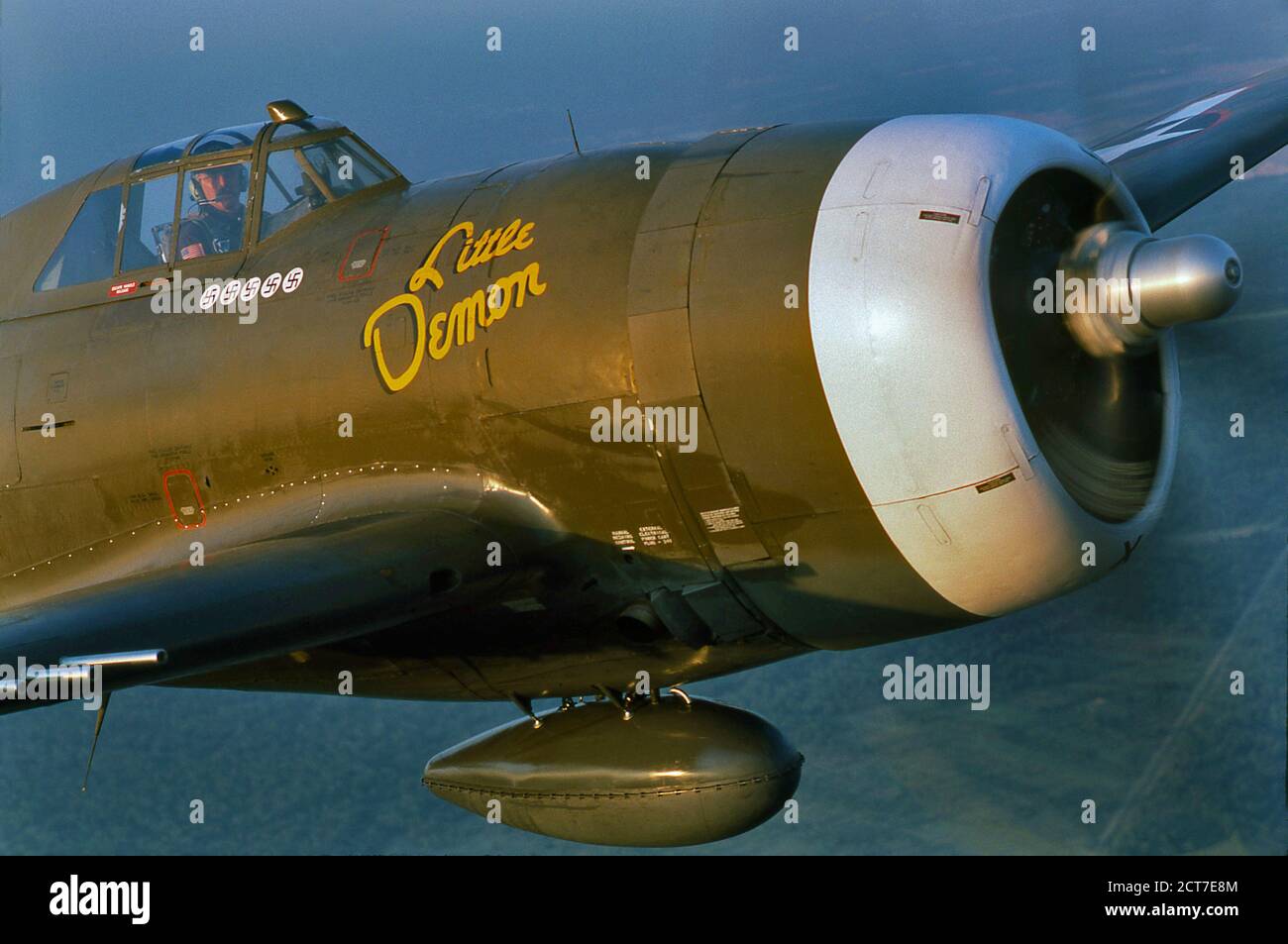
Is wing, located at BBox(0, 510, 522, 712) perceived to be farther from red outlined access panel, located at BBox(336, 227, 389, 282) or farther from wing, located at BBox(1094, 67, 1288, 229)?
wing, located at BBox(1094, 67, 1288, 229)

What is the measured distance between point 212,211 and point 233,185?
16cm

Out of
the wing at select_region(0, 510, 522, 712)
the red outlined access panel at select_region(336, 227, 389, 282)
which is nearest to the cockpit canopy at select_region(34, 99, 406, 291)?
the red outlined access panel at select_region(336, 227, 389, 282)

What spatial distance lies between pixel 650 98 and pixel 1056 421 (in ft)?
33.0

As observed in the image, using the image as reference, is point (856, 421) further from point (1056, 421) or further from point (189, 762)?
point (189, 762)

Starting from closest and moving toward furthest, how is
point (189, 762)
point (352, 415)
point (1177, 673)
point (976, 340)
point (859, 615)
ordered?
1. point (976, 340)
2. point (859, 615)
3. point (352, 415)
4. point (1177, 673)
5. point (189, 762)

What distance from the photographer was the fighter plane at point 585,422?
4988 mm

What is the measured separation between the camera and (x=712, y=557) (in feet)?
18.2

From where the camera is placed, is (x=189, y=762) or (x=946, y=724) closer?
(x=946, y=724)

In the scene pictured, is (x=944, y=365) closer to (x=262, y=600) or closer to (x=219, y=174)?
(x=262, y=600)

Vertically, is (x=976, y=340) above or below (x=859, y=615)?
above

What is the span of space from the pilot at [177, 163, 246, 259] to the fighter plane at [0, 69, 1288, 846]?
2 cm

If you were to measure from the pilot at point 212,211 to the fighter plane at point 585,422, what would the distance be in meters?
0.02

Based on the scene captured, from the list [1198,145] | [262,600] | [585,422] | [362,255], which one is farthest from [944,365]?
[1198,145]

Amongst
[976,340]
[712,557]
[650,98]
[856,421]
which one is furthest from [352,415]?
[650,98]
